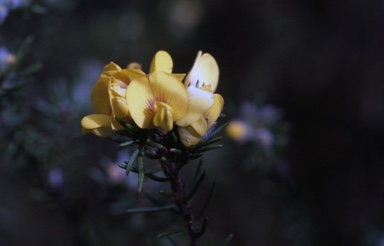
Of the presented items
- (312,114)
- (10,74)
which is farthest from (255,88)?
(10,74)

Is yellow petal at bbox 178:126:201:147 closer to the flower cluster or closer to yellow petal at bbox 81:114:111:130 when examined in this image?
the flower cluster

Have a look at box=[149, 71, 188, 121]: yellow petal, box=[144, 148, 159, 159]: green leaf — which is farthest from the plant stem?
box=[149, 71, 188, 121]: yellow petal

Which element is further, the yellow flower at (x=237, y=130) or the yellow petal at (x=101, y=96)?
the yellow flower at (x=237, y=130)

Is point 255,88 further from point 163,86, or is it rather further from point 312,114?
point 163,86

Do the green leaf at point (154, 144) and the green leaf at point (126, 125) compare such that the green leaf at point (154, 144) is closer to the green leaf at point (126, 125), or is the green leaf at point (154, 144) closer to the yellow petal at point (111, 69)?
the green leaf at point (126, 125)

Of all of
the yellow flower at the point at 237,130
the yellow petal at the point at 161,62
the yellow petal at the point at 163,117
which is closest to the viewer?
the yellow petal at the point at 163,117

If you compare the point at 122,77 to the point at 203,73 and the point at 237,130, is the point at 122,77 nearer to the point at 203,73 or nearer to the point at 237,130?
the point at 203,73

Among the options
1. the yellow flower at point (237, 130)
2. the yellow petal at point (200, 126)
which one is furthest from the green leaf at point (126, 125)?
the yellow flower at point (237, 130)
